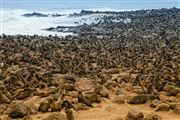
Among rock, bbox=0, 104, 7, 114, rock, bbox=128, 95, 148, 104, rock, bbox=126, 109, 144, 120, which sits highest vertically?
rock, bbox=126, 109, 144, 120

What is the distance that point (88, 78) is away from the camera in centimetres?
1070

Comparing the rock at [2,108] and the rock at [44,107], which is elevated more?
the rock at [44,107]

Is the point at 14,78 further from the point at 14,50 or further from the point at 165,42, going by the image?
the point at 165,42

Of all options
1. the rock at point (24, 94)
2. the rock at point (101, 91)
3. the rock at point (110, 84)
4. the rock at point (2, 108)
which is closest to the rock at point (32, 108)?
the rock at point (2, 108)

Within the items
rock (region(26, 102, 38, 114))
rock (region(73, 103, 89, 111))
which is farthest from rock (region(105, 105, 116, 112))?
rock (region(26, 102, 38, 114))

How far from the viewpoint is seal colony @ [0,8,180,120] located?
25.0 ft

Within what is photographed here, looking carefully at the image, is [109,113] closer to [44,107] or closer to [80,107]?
[80,107]

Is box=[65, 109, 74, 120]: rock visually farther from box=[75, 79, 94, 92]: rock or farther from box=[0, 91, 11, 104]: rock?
box=[75, 79, 94, 92]: rock

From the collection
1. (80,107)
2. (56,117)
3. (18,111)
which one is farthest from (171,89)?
(18,111)

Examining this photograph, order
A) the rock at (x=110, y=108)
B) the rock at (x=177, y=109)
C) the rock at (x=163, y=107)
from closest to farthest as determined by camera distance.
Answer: the rock at (x=177, y=109) → the rock at (x=163, y=107) → the rock at (x=110, y=108)

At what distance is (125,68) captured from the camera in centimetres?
1203

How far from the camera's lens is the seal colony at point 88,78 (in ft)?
25.0

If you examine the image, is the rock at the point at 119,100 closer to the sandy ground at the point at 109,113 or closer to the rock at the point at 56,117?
the sandy ground at the point at 109,113

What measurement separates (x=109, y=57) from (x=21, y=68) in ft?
9.67
